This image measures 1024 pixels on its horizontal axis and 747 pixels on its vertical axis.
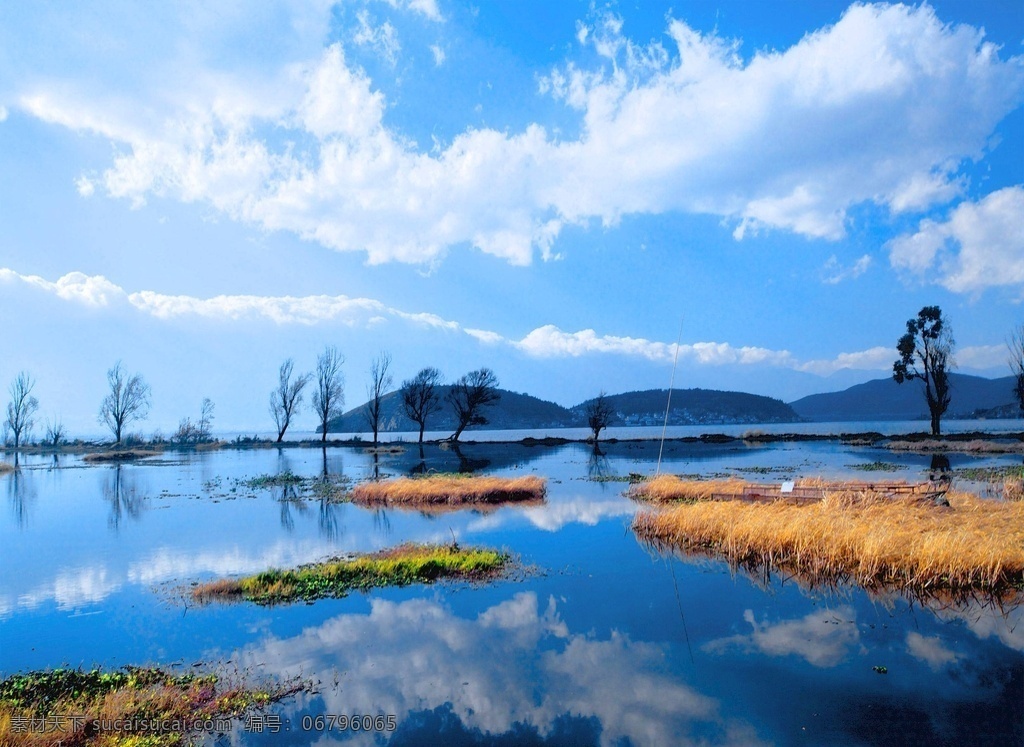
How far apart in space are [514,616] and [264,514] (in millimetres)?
19471

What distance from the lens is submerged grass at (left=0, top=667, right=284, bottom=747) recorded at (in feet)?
24.2

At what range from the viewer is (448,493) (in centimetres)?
3155

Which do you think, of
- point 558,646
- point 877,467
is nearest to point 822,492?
point 558,646

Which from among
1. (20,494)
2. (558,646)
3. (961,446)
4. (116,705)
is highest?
(116,705)

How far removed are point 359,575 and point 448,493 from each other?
1564cm

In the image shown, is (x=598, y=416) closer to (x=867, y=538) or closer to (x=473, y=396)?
(x=473, y=396)

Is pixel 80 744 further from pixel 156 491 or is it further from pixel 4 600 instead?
pixel 156 491

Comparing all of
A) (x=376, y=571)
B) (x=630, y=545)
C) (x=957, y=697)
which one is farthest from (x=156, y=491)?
(x=957, y=697)

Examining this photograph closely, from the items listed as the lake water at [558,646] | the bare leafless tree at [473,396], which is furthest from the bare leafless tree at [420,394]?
the lake water at [558,646]

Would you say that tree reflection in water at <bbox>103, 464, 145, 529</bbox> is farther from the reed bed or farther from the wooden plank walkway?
the wooden plank walkway

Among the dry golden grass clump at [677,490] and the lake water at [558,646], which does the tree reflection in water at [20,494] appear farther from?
the dry golden grass clump at [677,490]

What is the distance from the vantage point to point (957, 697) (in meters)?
8.74

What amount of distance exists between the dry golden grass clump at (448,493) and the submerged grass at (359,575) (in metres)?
12.5

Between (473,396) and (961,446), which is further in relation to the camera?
(473,396)
